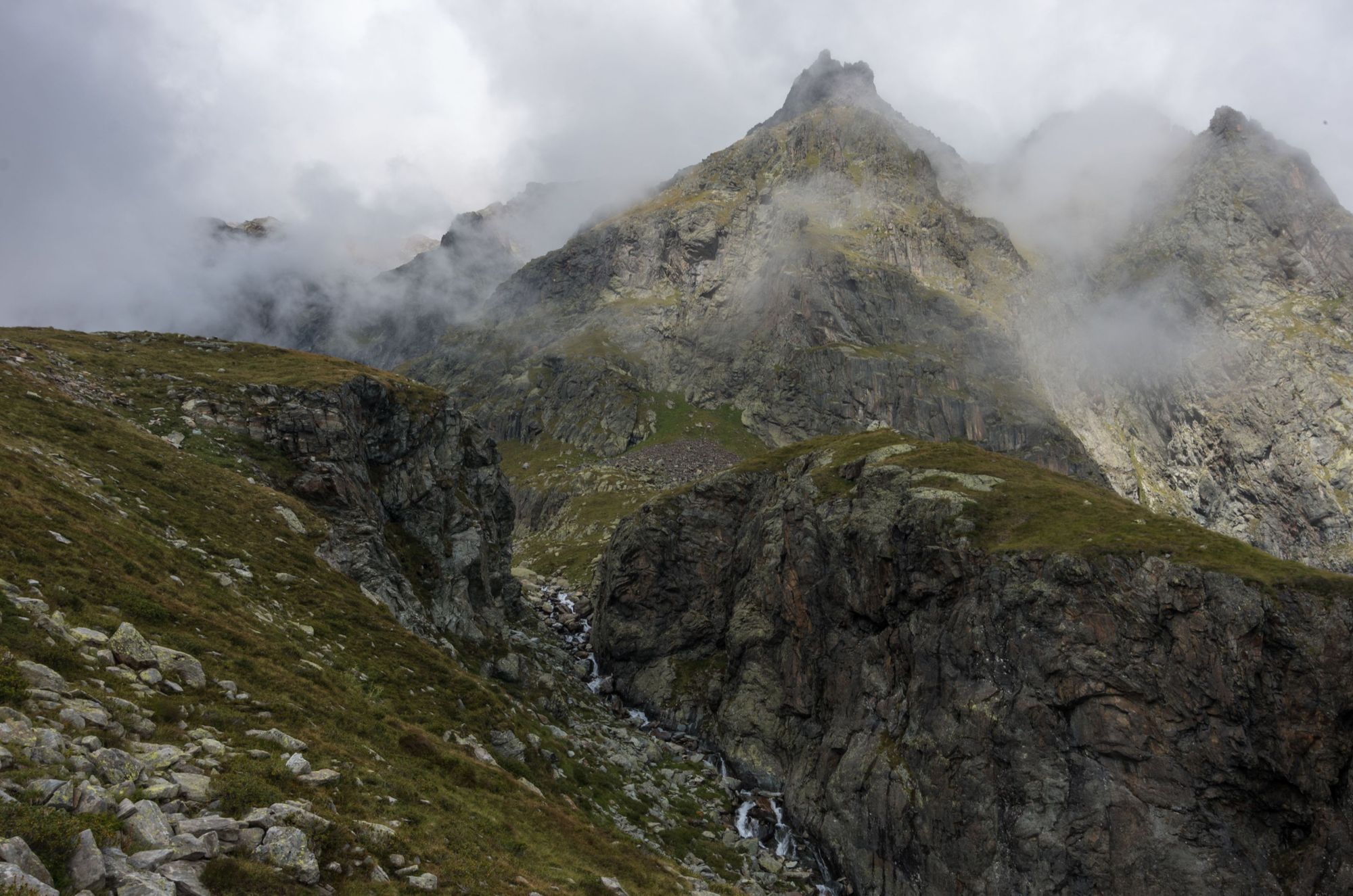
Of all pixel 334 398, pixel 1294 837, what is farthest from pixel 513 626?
pixel 1294 837

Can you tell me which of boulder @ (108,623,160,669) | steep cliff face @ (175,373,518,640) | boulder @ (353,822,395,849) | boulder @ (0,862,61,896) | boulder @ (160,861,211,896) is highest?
steep cliff face @ (175,373,518,640)

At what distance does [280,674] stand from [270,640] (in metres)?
3.65

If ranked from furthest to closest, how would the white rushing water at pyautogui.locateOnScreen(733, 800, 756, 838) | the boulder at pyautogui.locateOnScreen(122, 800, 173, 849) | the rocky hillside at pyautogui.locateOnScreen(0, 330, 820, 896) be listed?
the white rushing water at pyautogui.locateOnScreen(733, 800, 756, 838)
the rocky hillside at pyautogui.locateOnScreen(0, 330, 820, 896)
the boulder at pyautogui.locateOnScreen(122, 800, 173, 849)

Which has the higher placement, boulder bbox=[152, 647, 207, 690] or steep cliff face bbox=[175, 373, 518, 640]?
steep cliff face bbox=[175, 373, 518, 640]

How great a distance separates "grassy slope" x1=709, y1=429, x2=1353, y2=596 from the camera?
4122cm

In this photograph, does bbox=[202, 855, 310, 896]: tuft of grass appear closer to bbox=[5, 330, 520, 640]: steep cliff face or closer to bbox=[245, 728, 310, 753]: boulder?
bbox=[245, 728, 310, 753]: boulder

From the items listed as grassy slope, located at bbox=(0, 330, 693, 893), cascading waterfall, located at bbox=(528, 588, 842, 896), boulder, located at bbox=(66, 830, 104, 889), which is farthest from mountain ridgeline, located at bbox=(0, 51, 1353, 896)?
cascading waterfall, located at bbox=(528, 588, 842, 896)

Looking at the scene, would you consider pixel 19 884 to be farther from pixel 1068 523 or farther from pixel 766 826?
pixel 766 826

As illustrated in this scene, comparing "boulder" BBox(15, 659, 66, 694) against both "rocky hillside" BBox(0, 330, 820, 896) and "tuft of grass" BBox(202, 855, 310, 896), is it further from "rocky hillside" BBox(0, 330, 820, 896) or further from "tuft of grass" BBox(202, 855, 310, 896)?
"tuft of grass" BBox(202, 855, 310, 896)

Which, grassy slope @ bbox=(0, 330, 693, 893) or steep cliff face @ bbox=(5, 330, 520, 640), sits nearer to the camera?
grassy slope @ bbox=(0, 330, 693, 893)

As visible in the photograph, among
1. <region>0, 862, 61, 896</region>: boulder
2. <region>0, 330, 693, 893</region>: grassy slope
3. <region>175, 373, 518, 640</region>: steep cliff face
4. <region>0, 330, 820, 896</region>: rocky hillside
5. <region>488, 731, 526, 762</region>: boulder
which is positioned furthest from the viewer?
<region>175, 373, 518, 640</region>: steep cliff face

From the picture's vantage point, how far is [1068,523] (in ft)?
165

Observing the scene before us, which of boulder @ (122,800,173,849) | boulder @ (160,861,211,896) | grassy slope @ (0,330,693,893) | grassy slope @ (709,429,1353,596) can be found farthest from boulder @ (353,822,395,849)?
grassy slope @ (709,429,1353,596)

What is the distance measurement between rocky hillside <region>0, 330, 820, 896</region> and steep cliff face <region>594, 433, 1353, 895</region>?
34.6 feet
